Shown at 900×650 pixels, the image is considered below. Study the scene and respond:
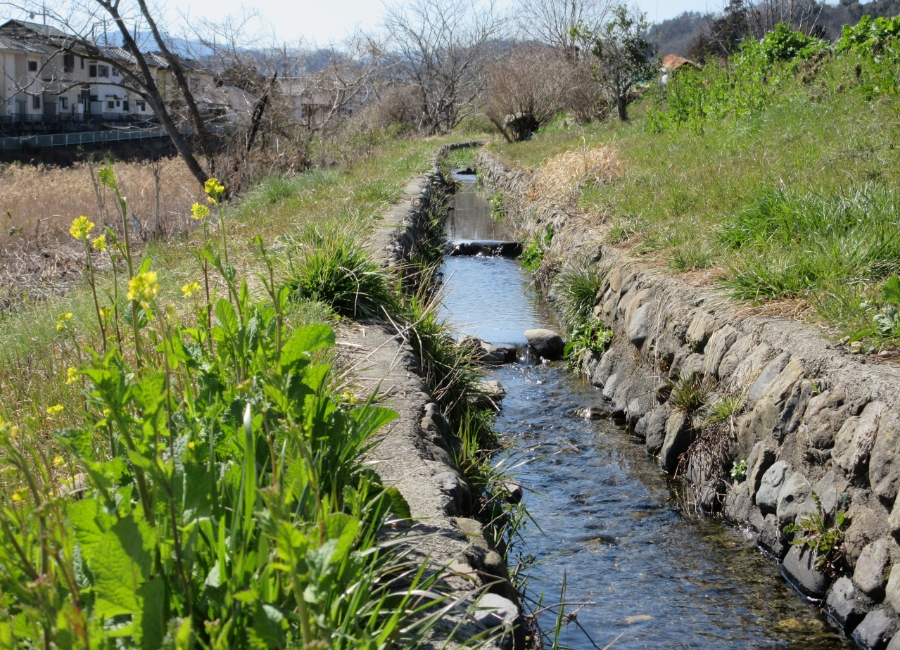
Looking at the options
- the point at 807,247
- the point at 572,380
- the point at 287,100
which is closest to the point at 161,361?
the point at 807,247

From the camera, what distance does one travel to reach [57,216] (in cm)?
1441

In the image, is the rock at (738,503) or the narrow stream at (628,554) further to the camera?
the rock at (738,503)

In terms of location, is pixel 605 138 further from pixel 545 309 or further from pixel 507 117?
pixel 507 117

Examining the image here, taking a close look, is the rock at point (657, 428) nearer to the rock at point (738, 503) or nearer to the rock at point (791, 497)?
the rock at point (738, 503)

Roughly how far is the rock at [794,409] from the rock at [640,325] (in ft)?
7.62

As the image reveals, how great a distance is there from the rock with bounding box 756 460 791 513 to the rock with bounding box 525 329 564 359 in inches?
159

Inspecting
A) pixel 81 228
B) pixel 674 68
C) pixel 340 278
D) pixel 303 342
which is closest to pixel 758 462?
pixel 340 278

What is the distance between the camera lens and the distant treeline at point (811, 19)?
24.3 metres

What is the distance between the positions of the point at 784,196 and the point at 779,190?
0.34 meters

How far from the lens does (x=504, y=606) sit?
239 centimetres

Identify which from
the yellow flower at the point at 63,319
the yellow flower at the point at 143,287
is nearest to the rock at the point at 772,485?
the yellow flower at the point at 63,319

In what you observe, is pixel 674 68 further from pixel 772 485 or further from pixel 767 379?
pixel 772 485

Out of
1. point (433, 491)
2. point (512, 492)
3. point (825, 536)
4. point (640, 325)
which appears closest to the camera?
point (433, 491)

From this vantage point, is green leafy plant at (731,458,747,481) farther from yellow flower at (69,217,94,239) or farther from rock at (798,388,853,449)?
yellow flower at (69,217,94,239)
